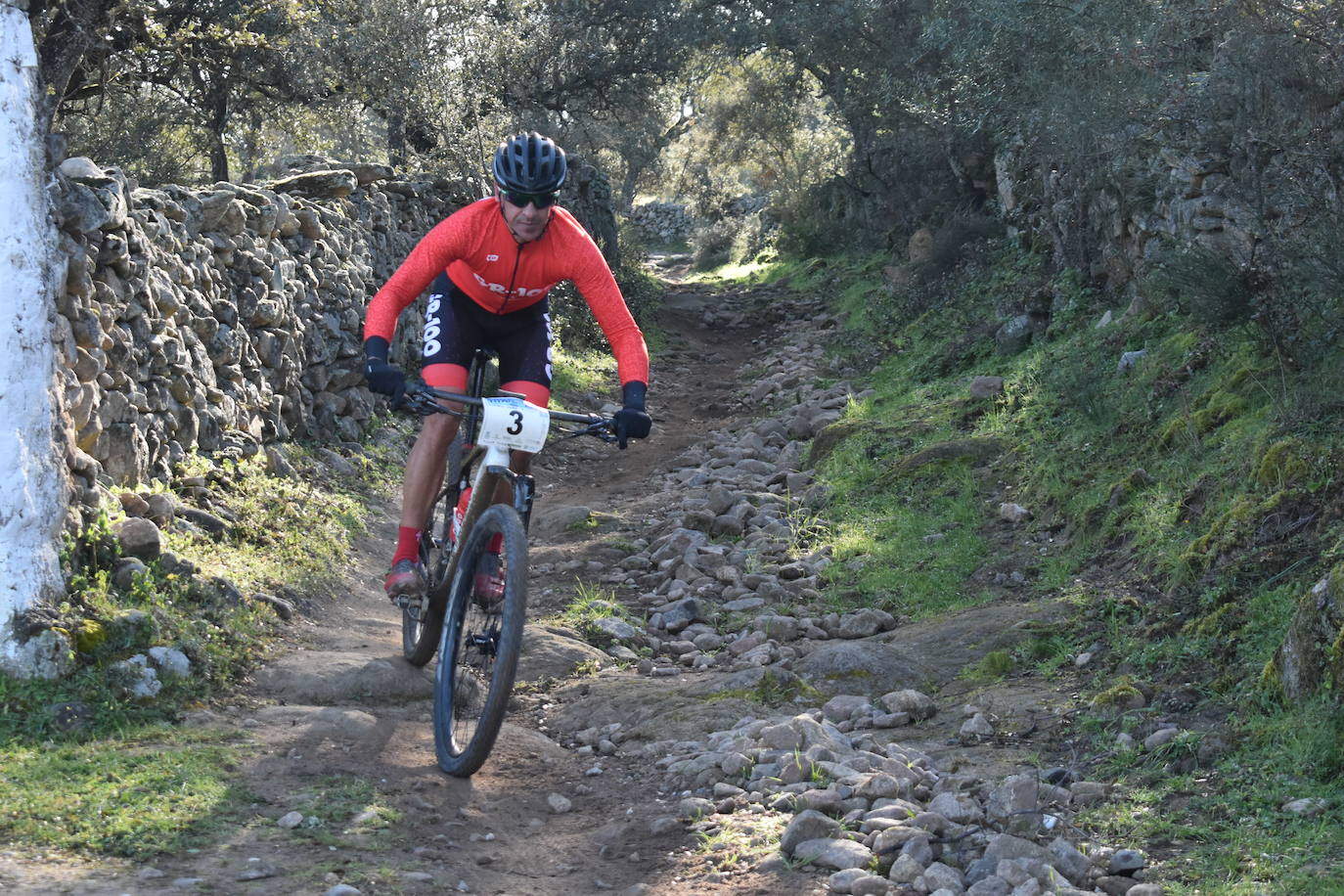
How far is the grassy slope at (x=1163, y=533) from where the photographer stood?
12.0 feet

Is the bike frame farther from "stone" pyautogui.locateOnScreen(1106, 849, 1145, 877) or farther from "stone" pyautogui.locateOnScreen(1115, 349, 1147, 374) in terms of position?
"stone" pyautogui.locateOnScreen(1115, 349, 1147, 374)

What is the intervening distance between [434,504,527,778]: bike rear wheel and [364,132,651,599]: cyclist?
432mm

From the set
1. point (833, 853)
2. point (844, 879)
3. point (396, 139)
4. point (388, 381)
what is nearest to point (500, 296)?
point (388, 381)

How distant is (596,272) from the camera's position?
16.9ft

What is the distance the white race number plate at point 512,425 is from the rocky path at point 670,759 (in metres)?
1.27

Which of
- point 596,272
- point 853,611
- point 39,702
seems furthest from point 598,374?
point 39,702

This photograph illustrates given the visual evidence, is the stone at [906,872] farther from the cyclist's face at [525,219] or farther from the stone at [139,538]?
the stone at [139,538]

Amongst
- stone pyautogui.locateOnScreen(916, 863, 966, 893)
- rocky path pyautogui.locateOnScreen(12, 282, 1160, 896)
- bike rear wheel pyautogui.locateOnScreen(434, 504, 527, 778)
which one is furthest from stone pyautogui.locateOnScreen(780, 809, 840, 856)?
bike rear wheel pyautogui.locateOnScreen(434, 504, 527, 778)

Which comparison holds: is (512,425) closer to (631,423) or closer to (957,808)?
(631,423)

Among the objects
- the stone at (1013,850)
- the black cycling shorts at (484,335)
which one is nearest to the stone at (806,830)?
the stone at (1013,850)

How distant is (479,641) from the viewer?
4.41 m

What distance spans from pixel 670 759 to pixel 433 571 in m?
1.45

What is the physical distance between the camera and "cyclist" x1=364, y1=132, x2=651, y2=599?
4.84m

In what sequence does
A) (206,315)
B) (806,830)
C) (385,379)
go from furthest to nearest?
(206,315), (385,379), (806,830)
